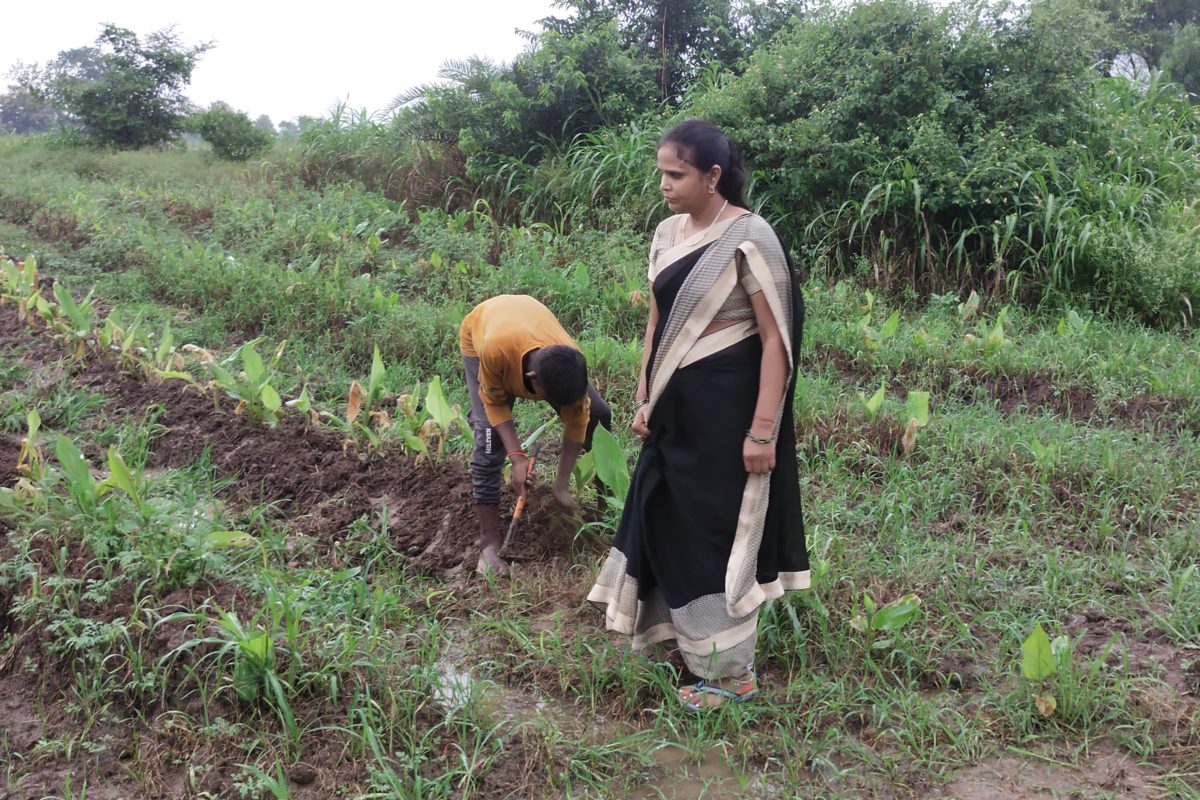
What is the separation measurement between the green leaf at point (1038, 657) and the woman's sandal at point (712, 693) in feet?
2.48

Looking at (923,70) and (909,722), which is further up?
(923,70)

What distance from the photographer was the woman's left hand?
260 cm

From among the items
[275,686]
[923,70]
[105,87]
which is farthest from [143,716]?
[105,87]

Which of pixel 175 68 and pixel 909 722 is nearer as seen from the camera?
pixel 909 722

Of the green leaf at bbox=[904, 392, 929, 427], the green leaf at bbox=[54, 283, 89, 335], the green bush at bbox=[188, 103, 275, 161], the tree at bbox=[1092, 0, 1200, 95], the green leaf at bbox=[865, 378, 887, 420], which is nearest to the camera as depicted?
the green leaf at bbox=[904, 392, 929, 427]

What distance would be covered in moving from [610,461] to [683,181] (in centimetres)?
126

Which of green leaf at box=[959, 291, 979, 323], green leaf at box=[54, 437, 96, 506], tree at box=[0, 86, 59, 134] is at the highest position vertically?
tree at box=[0, 86, 59, 134]

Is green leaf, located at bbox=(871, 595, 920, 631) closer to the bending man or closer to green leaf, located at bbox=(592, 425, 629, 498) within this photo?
green leaf, located at bbox=(592, 425, 629, 498)

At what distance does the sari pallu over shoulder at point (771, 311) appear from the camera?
2572mm

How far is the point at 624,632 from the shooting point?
9.41 ft

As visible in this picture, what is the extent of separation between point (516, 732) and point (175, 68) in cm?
1377

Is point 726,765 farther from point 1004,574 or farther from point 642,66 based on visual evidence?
point 642,66

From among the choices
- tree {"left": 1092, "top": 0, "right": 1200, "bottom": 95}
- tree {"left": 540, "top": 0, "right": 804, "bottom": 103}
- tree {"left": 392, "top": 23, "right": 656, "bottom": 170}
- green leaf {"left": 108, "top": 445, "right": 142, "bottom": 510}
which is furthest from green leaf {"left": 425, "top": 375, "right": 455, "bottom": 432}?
tree {"left": 1092, "top": 0, "right": 1200, "bottom": 95}

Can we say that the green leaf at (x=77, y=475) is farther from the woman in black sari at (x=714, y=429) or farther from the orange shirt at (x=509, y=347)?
the woman in black sari at (x=714, y=429)
